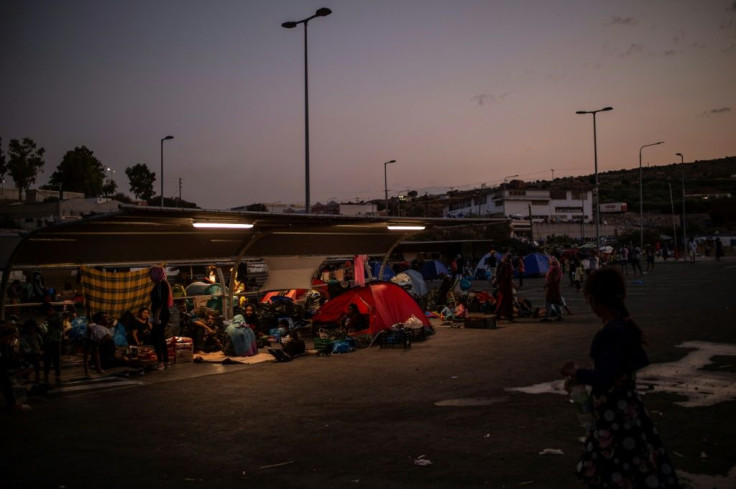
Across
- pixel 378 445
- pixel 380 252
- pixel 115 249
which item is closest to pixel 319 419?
pixel 378 445

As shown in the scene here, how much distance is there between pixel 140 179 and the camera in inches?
3482

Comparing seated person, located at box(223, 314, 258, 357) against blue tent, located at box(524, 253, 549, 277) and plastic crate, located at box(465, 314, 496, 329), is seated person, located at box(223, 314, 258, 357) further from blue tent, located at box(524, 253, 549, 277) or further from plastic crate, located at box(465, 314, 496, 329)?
blue tent, located at box(524, 253, 549, 277)

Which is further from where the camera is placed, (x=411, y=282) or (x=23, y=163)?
(x=23, y=163)

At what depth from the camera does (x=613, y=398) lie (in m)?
3.74

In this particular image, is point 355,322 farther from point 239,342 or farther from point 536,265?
point 536,265

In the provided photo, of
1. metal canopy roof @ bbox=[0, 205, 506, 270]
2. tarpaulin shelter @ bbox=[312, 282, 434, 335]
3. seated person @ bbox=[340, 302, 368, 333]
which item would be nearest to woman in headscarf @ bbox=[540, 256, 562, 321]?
metal canopy roof @ bbox=[0, 205, 506, 270]

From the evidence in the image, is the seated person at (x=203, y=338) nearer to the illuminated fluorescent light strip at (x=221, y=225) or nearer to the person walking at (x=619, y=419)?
the illuminated fluorescent light strip at (x=221, y=225)

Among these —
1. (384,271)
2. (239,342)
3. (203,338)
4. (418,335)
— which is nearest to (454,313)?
(418,335)

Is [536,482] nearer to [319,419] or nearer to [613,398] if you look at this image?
[613,398]

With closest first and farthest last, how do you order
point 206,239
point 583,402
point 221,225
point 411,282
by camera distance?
1. point 583,402
2. point 221,225
3. point 206,239
4. point 411,282

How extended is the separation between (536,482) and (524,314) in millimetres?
14504

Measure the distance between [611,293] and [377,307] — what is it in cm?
1171

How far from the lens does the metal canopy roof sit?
461 inches

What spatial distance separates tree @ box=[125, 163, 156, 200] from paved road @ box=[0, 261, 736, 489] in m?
82.4
